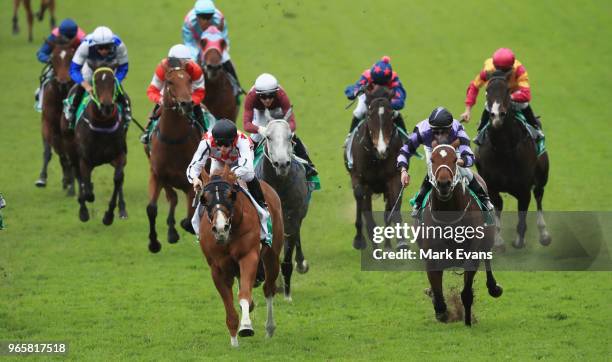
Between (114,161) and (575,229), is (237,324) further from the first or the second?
(575,229)

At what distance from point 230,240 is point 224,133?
3.44 feet

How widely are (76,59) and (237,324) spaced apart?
7646mm

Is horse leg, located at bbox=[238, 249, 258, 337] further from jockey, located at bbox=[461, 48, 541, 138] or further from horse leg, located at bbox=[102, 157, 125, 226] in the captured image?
horse leg, located at bbox=[102, 157, 125, 226]

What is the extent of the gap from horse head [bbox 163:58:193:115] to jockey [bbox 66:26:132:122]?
2.42 m

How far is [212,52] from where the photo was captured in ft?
64.8

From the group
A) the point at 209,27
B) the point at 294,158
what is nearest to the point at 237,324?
the point at 294,158

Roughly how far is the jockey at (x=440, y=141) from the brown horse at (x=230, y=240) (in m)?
1.84

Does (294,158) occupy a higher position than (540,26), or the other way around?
(540,26)

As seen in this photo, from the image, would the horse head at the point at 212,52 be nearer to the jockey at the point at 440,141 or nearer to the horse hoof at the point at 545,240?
the horse hoof at the point at 545,240

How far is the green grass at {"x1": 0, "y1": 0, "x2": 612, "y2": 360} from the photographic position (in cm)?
1371

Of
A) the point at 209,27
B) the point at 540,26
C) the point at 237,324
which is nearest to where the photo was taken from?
the point at 237,324

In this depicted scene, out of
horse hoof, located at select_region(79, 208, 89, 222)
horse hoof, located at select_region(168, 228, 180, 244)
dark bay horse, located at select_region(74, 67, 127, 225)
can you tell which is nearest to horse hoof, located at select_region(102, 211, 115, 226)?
dark bay horse, located at select_region(74, 67, 127, 225)

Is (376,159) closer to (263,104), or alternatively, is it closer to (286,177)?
(263,104)

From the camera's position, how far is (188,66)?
682 inches
